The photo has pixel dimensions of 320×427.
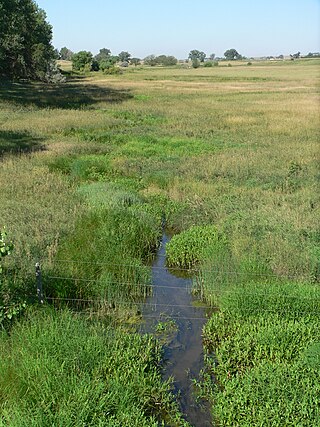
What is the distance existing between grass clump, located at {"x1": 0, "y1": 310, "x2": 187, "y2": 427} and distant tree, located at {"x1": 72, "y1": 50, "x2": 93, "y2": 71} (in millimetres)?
108412

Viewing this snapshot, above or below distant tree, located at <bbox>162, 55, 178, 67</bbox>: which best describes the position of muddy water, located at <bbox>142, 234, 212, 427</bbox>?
below

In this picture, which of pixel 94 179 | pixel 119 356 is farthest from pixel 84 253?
pixel 94 179

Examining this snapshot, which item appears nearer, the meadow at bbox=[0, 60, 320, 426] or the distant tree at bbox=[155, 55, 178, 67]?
the meadow at bbox=[0, 60, 320, 426]

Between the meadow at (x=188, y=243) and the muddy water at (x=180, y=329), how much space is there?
0.27m

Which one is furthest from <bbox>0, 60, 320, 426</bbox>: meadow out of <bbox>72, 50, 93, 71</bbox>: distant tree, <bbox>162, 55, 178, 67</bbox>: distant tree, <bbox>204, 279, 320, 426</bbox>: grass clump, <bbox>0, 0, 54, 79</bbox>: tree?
<bbox>162, 55, 178, 67</bbox>: distant tree

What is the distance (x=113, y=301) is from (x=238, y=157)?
1345cm

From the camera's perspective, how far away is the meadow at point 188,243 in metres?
7.11

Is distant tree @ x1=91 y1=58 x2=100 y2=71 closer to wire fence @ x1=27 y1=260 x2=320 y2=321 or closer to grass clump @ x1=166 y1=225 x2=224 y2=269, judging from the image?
grass clump @ x1=166 y1=225 x2=224 y2=269

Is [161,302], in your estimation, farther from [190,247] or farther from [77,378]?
[77,378]

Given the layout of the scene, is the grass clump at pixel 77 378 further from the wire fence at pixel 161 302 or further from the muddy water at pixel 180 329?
the wire fence at pixel 161 302

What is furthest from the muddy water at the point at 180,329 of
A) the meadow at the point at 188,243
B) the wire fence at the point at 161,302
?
the meadow at the point at 188,243

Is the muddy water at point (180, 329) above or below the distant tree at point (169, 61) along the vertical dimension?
below

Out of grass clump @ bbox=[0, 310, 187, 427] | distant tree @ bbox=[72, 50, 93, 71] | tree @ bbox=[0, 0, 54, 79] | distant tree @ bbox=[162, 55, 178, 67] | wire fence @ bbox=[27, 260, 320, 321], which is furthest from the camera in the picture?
distant tree @ bbox=[162, 55, 178, 67]

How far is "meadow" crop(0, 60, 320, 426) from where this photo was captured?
711cm
